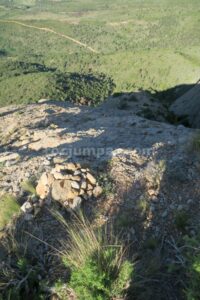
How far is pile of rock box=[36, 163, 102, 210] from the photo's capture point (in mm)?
7102

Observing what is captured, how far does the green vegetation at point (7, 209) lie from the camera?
724cm

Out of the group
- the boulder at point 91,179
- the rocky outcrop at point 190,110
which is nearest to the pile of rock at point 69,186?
the boulder at point 91,179

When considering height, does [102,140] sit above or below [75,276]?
below

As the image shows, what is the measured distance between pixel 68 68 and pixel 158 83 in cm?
5743

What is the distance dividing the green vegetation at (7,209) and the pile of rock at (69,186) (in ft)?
1.74

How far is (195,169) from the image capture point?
7566 millimetres

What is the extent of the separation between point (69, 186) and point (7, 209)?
4.44 ft

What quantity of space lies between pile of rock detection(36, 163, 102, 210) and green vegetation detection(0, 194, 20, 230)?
53 cm

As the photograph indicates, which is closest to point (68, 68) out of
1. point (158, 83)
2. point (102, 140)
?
point (158, 83)

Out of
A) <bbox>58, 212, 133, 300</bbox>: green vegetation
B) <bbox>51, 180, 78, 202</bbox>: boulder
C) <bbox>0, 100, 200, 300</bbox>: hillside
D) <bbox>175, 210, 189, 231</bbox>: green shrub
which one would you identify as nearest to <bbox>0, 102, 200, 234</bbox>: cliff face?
<bbox>0, 100, 200, 300</bbox>: hillside

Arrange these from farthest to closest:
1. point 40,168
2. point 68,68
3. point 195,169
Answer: point 68,68 → point 40,168 → point 195,169

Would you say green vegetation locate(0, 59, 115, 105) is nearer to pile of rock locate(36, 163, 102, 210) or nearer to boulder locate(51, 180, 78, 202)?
pile of rock locate(36, 163, 102, 210)

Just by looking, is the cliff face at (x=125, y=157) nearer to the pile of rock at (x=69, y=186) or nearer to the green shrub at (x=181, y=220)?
the green shrub at (x=181, y=220)

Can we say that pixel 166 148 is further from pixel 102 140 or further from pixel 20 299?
pixel 20 299
